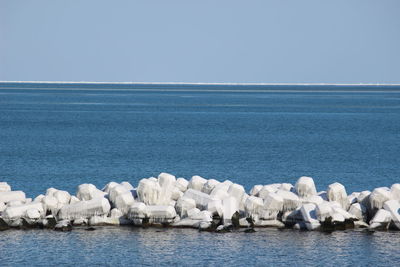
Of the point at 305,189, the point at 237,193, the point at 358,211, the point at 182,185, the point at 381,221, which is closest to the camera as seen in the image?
the point at 381,221

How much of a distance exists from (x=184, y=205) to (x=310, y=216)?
4316mm

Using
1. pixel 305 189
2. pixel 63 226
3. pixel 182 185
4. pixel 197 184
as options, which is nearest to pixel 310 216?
pixel 305 189

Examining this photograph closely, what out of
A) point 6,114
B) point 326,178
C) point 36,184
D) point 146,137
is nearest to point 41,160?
point 36,184

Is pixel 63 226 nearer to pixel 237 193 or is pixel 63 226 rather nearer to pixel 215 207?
pixel 215 207

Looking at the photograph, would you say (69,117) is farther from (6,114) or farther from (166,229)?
(166,229)

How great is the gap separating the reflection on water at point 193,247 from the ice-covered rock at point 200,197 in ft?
4.15

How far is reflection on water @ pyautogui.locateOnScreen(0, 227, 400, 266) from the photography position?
25.6 m

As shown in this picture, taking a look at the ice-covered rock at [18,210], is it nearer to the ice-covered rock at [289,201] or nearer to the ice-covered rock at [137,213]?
the ice-covered rock at [137,213]

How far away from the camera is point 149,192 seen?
3041 centimetres

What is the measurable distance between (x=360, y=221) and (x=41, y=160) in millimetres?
27409

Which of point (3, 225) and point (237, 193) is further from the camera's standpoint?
point (237, 193)

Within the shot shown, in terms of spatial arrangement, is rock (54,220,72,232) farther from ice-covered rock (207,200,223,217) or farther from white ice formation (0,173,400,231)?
ice-covered rock (207,200,223,217)

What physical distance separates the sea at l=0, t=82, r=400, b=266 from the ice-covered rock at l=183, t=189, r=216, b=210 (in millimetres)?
1276

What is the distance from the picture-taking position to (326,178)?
154ft
